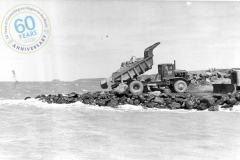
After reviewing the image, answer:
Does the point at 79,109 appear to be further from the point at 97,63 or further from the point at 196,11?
the point at 196,11

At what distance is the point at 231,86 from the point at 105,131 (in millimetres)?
4491

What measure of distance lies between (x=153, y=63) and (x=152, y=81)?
641 millimetres

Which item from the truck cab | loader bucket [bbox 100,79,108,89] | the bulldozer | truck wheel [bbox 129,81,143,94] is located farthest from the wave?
the truck cab

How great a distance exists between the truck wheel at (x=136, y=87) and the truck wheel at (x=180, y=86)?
42.8 inches

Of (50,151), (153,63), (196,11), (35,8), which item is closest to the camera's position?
(50,151)

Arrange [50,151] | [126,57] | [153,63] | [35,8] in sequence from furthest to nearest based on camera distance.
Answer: [153,63] → [126,57] → [35,8] → [50,151]

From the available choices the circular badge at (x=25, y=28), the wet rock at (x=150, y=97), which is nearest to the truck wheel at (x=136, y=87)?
the wet rock at (x=150, y=97)

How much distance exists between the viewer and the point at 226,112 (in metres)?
7.66

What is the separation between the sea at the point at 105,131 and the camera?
566 cm

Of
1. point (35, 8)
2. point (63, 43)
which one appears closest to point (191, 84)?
point (63, 43)

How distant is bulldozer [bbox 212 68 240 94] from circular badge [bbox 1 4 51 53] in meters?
5.11

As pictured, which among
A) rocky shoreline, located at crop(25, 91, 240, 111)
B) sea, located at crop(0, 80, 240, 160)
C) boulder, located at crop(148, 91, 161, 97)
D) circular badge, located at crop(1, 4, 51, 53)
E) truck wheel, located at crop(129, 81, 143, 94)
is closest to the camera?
sea, located at crop(0, 80, 240, 160)

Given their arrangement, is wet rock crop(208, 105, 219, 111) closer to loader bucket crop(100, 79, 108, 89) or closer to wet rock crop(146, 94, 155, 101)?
wet rock crop(146, 94, 155, 101)

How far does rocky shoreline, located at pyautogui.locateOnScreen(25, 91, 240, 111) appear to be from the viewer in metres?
8.06
